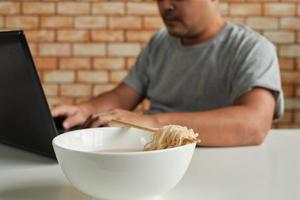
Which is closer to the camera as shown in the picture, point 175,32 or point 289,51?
point 175,32

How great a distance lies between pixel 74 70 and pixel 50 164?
5.71 feet

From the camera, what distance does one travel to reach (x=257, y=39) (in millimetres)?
1641

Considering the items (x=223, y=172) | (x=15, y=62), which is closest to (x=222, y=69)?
(x=223, y=172)

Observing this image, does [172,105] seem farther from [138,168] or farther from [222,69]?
[138,168]

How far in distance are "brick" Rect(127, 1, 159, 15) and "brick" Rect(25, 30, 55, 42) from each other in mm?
429

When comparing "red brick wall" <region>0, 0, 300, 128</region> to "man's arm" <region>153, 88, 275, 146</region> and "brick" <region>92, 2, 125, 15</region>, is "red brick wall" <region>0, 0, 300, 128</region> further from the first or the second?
"man's arm" <region>153, 88, 275, 146</region>

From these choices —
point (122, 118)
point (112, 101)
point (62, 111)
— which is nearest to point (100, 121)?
point (122, 118)

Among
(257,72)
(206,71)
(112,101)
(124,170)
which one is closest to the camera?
(124,170)

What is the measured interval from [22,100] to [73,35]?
177cm

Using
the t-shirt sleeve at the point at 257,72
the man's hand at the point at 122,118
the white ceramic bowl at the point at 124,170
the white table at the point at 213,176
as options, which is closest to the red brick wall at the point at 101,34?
the t-shirt sleeve at the point at 257,72

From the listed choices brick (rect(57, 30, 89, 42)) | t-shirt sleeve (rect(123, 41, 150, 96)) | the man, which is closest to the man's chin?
the man

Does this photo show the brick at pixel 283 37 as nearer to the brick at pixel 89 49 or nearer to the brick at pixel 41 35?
the brick at pixel 89 49

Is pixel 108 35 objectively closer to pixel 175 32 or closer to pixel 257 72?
pixel 175 32

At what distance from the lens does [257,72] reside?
152 cm
